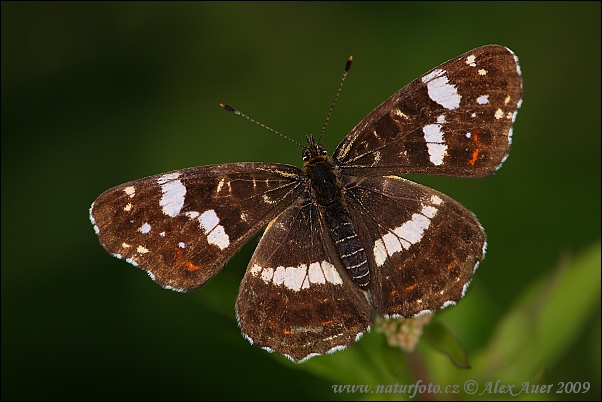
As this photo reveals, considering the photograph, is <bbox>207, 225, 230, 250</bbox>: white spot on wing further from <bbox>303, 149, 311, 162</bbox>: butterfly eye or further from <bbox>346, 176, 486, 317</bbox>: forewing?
<bbox>346, 176, 486, 317</bbox>: forewing

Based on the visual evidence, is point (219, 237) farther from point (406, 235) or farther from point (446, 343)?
point (446, 343)

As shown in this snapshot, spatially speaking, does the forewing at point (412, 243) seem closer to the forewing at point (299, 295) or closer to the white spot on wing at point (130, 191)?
the forewing at point (299, 295)

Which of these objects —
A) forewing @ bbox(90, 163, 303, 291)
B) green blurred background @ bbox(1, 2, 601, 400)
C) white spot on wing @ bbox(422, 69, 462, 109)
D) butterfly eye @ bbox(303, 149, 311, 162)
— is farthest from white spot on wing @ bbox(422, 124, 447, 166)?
green blurred background @ bbox(1, 2, 601, 400)

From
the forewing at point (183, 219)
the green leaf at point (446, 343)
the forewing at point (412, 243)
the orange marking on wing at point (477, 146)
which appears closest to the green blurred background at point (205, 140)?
the green leaf at point (446, 343)

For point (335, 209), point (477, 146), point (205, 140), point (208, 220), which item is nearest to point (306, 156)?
point (335, 209)

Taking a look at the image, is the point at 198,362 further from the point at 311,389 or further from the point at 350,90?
the point at 350,90

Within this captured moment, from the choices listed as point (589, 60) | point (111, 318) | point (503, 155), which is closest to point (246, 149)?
point (111, 318)
